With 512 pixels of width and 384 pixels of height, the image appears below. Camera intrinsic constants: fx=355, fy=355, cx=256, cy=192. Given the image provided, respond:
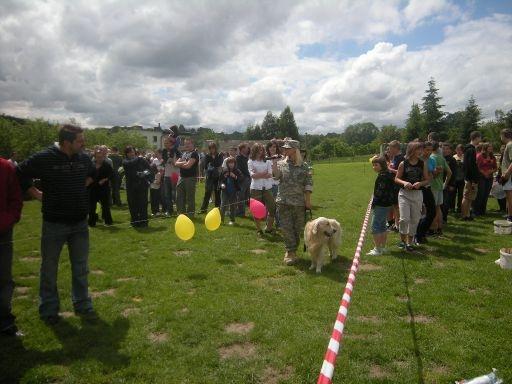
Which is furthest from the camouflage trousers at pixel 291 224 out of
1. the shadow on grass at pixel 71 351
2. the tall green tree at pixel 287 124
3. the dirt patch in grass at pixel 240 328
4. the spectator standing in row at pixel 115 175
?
the tall green tree at pixel 287 124

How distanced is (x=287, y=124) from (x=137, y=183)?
85.8 metres

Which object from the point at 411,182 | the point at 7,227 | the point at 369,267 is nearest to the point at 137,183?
the point at 7,227

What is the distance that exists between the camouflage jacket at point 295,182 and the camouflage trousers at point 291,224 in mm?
193

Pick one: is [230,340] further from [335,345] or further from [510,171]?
[510,171]

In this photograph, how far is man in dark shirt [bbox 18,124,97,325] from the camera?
4238 millimetres

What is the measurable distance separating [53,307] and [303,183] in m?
4.33

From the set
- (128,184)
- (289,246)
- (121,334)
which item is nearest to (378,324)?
(289,246)

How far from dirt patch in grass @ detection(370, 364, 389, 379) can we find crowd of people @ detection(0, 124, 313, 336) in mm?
3249

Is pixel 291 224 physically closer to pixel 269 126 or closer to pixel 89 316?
pixel 89 316

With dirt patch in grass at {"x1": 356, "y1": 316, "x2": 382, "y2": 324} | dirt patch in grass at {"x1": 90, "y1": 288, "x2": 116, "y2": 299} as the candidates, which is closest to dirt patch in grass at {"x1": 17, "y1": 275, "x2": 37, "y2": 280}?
dirt patch in grass at {"x1": 90, "y1": 288, "x2": 116, "y2": 299}

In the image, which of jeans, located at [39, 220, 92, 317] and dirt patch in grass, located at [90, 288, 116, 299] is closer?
jeans, located at [39, 220, 92, 317]

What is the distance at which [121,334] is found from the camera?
13.9ft

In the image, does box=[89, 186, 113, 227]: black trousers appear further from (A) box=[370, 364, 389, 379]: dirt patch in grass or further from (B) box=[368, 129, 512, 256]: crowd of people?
(A) box=[370, 364, 389, 379]: dirt patch in grass

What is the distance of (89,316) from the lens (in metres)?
4.65
